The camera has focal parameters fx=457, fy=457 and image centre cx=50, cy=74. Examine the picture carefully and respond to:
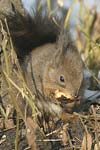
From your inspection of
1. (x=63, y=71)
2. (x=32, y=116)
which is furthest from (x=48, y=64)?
(x=32, y=116)

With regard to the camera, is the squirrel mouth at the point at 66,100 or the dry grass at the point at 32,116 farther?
the squirrel mouth at the point at 66,100

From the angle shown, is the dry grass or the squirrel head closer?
the dry grass

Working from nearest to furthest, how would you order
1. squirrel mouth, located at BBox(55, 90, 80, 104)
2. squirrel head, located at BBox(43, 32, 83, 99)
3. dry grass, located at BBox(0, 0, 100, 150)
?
dry grass, located at BBox(0, 0, 100, 150) → squirrel mouth, located at BBox(55, 90, 80, 104) → squirrel head, located at BBox(43, 32, 83, 99)

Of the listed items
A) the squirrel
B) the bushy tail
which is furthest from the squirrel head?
the bushy tail

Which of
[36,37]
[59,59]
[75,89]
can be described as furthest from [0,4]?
[75,89]

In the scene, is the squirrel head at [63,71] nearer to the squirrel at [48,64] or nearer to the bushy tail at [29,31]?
the squirrel at [48,64]

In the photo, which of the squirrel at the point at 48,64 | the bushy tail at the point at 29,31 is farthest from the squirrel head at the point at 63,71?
the bushy tail at the point at 29,31

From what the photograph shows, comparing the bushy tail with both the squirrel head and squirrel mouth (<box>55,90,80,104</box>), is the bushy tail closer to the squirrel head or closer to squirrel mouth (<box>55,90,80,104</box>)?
the squirrel head

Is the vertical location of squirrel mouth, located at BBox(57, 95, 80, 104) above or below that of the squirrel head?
below
